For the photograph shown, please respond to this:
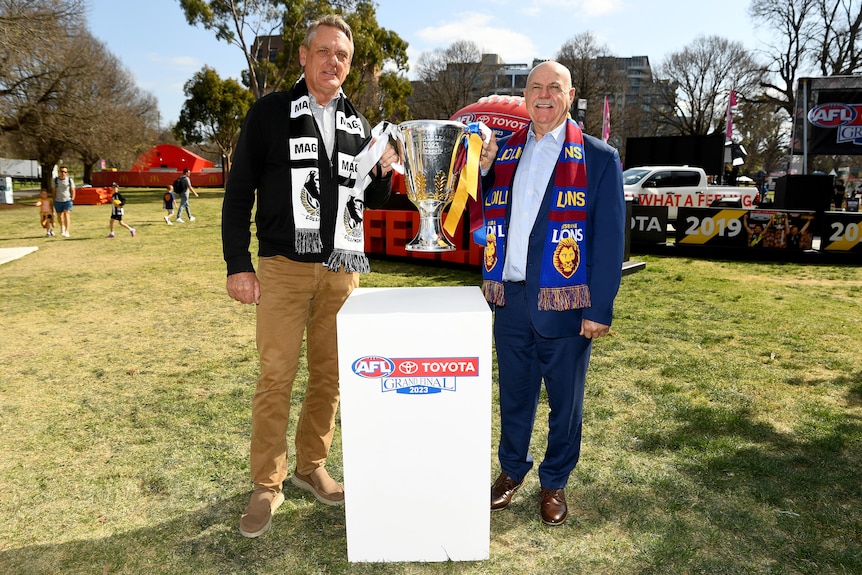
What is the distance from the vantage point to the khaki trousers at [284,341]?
286cm

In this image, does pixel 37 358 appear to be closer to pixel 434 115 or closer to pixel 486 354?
pixel 486 354

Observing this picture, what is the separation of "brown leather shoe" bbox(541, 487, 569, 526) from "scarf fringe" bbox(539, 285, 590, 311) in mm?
992

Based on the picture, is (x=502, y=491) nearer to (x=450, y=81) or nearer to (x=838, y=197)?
(x=838, y=197)

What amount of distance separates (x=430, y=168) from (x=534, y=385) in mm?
1261

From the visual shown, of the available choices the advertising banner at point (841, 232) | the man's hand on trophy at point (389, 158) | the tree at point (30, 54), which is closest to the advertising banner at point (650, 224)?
the advertising banner at point (841, 232)

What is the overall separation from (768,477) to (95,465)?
4024 mm

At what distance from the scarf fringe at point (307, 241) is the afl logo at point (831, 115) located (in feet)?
73.1

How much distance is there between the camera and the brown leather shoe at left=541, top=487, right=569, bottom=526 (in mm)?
2930

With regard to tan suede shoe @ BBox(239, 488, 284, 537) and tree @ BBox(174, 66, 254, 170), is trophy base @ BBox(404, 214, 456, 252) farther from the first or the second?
tree @ BBox(174, 66, 254, 170)

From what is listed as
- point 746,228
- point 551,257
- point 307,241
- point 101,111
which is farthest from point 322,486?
point 101,111

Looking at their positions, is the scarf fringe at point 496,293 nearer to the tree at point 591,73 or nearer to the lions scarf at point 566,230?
the lions scarf at point 566,230

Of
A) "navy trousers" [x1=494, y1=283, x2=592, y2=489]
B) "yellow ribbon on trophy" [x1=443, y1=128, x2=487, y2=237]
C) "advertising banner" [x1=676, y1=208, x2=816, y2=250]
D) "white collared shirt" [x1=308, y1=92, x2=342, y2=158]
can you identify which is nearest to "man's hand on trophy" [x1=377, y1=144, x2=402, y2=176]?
"white collared shirt" [x1=308, y1=92, x2=342, y2=158]

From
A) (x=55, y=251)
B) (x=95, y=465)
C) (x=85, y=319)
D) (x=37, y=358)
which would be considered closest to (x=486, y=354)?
(x=95, y=465)

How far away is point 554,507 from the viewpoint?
2959 mm
